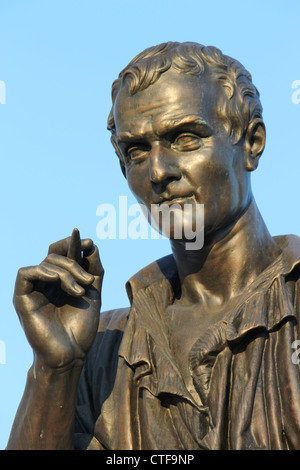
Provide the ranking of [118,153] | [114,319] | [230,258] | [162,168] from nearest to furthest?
1. [162,168]
2. [230,258]
3. [118,153]
4. [114,319]

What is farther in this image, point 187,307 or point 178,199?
point 187,307

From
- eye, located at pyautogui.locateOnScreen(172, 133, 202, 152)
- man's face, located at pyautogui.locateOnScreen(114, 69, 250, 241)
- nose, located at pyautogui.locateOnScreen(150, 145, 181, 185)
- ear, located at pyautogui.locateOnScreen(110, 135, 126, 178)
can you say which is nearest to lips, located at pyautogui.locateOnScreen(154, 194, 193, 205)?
man's face, located at pyautogui.locateOnScreen(114, 69, 250, 241)

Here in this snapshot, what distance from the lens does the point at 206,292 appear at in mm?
8820

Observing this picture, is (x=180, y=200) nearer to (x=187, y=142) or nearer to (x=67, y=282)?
(x=187, y=142)

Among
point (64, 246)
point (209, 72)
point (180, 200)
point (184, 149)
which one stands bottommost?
point (64, 246)

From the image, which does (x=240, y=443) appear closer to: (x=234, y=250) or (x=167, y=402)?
(x=167, y=402)

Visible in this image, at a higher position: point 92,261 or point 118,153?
point 118,153

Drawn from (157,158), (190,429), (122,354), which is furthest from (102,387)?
(157,158)

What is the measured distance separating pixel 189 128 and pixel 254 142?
0.61 metres

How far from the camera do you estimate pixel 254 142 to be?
8.80 meters

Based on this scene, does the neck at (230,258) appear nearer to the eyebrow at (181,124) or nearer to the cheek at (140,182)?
the cheek at (140,182)

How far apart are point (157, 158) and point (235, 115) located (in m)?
0.64

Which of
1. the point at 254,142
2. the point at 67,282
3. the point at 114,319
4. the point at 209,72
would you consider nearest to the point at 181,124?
the point at 209,72

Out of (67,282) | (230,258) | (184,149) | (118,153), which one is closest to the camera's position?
(67,282)
